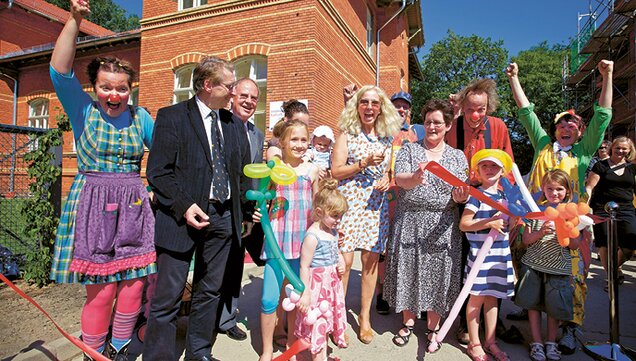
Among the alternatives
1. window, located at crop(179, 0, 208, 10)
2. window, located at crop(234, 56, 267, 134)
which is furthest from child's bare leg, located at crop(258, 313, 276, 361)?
window, located at crop(179, 0, 208, 10)

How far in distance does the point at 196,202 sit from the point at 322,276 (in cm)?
97

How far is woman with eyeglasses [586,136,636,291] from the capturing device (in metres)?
4.87

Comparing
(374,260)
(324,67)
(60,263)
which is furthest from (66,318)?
(324,67)

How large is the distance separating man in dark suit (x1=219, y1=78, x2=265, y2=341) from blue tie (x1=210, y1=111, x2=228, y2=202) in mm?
310

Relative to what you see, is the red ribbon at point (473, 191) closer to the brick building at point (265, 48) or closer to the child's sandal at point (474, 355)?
the child's sandal at point (474, 355)

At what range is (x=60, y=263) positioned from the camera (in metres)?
2.14

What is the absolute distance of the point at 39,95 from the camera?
17.1 metres

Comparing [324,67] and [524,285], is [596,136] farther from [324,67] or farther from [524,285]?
[324,67]

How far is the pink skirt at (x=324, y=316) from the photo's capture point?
2.35 m

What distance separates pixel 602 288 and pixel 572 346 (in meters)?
2.65

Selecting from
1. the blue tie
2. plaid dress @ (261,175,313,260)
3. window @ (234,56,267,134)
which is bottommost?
plaid dress @ (261,175,313,260)

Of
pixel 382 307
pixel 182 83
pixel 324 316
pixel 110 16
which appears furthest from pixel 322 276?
pixel 110 16

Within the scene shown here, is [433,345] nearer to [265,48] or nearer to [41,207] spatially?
[41,207]

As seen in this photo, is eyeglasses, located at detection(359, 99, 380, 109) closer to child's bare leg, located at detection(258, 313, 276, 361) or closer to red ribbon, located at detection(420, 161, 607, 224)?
red ribbon, located at detection(420, 161, 607, 224)
